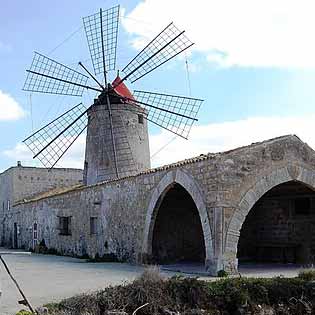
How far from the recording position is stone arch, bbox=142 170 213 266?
1157cm

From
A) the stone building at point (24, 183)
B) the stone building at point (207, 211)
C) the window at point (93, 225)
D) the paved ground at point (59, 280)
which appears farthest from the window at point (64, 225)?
the stone building at point (24, 183)

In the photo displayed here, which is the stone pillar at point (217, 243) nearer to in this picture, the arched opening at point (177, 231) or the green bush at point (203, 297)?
the green bush at point (203, 297)

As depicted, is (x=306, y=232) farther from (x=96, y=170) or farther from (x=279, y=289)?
(x=96, y=170)

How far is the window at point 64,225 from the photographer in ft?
64.5

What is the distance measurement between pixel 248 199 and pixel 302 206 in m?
4.29

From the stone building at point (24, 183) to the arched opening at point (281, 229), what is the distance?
645 inches

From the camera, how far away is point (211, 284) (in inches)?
338

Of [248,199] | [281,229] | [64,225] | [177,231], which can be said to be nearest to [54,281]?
→ [248,199]

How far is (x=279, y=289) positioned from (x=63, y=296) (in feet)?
11.2

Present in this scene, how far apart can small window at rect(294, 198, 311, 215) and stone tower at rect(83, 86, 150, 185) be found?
6.80 meters

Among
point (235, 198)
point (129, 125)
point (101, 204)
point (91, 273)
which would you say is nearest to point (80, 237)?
point (101, 204)

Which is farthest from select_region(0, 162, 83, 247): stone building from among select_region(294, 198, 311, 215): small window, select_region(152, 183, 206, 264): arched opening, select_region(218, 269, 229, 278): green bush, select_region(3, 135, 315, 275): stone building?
select_region(218, 269, 229, 278): green bush

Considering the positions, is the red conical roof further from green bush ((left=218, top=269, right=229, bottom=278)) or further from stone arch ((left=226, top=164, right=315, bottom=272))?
green bush ((left=218, top=269, right=229, bottom=278))

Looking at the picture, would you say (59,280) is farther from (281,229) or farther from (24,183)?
(24,183)
